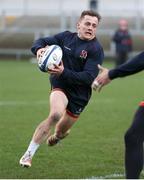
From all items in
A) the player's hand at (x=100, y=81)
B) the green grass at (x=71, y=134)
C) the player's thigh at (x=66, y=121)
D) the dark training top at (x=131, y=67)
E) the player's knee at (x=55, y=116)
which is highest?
the dark training top at (x=131, y=67)

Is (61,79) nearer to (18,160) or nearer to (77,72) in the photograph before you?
(77,72)

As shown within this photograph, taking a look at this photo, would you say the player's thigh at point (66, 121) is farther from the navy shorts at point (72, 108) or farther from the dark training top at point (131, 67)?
the dark training top at point (131, 67)

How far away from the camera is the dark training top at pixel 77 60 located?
29.9 ft

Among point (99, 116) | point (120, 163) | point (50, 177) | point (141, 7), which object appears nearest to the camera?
point (50, 177)

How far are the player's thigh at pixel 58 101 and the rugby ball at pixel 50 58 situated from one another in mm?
456

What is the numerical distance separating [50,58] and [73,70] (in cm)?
65

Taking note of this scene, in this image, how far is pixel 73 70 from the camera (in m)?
9.23

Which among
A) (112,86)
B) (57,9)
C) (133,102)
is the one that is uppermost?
(133,102)

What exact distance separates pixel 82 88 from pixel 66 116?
1.56 ft

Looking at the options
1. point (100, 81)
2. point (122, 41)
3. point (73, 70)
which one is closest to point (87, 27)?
point (73, 70)

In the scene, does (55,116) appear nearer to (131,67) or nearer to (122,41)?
(131,67)

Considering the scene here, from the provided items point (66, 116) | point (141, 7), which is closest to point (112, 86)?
point (66, 116)

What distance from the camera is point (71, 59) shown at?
933 centimetres

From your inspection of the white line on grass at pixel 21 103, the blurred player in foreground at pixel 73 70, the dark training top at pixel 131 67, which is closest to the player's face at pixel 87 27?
the blurred player in foreground at pixel 73 70
